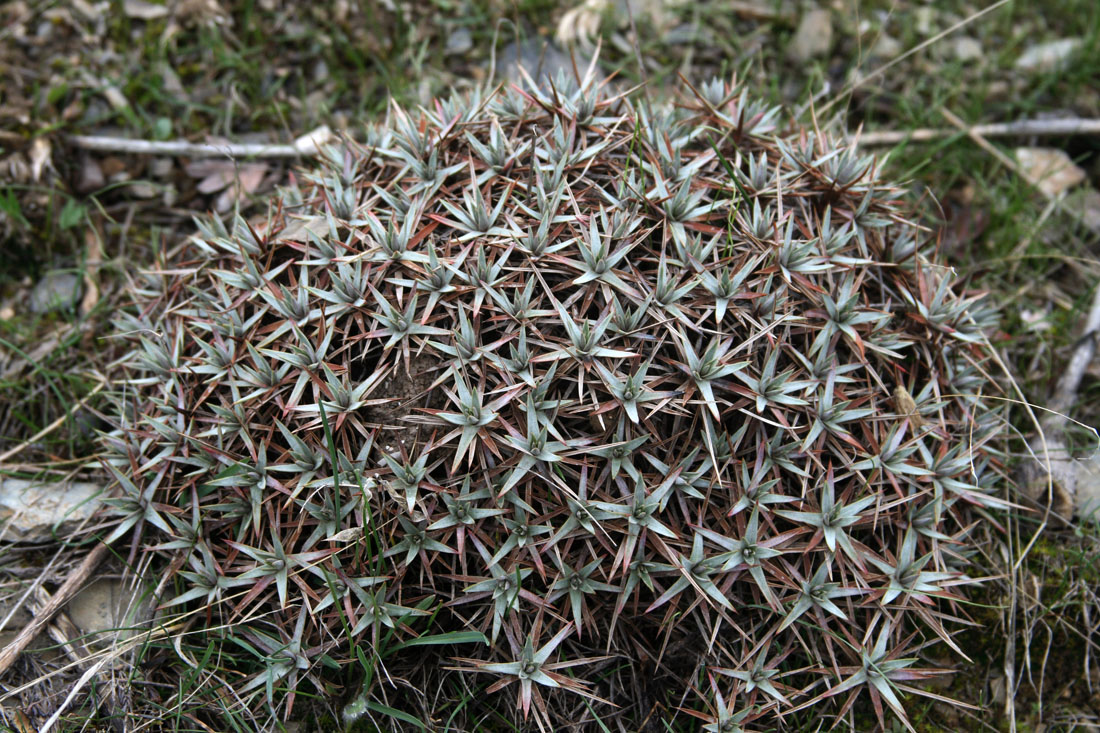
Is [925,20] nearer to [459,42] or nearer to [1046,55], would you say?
[1046,55]

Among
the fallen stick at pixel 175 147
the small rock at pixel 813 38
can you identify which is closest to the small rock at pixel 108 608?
the fallen stick at pixel 175 147

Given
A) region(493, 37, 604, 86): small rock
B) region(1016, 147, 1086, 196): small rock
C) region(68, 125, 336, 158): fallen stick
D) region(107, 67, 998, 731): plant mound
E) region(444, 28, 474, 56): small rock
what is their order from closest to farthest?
region(107, 67, 998, 731): plant mound < region(68, 125, 336, 158): fallen stick < region(1016, 147, 1086, 196): small rock < region(493, 37, 604, 86): small rock < region(444, 28, 474, 56): small rock

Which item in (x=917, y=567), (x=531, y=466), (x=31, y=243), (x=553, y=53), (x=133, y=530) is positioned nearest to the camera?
(x=531, y=466)

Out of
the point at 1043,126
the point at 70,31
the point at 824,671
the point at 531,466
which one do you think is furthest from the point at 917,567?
the point at 70,31

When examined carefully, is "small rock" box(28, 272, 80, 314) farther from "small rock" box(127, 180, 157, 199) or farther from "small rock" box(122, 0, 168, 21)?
"small rock" box(122, 0, 168, 21)

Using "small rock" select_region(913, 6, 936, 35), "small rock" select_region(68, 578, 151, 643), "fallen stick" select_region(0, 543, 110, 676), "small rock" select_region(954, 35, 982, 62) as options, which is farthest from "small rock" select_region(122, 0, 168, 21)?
"small rock" select_region(954, 35, 982, 62)

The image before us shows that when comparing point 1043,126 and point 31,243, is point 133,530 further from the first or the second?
point 1043,126

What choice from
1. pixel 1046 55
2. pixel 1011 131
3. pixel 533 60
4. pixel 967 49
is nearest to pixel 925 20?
pixel 967 49
